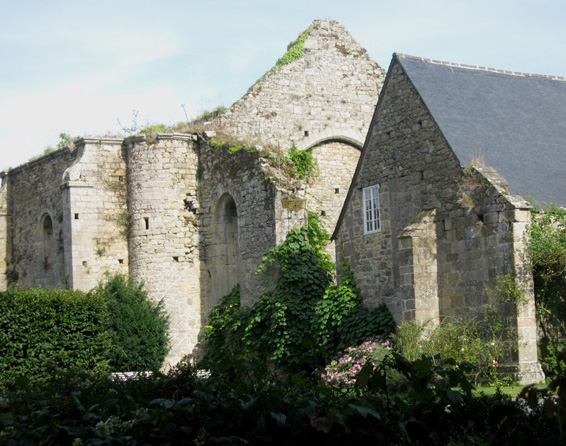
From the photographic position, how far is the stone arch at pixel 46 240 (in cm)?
2506

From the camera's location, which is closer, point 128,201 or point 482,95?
point 482,95

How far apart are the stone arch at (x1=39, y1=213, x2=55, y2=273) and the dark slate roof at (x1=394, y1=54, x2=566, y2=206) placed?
13.0 metres

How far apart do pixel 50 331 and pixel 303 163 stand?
24.5ft

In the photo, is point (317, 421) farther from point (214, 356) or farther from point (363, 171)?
point (214, 356)

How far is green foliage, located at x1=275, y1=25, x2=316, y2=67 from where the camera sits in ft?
76.0

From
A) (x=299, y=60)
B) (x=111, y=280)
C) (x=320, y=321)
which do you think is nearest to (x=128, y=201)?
(x=111, y=280)

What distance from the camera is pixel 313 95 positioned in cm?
2328

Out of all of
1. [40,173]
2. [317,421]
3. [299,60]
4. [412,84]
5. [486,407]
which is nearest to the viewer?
[317,421]

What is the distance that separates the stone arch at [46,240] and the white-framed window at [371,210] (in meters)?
11.5

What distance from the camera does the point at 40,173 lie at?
82.6ft

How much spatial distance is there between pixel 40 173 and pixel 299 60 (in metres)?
8.42

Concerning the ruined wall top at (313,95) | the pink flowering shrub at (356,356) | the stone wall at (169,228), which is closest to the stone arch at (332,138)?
the ruined wall top at (313,95)

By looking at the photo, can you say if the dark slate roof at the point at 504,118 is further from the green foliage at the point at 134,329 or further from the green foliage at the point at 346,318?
the green foliage at the point at 134,329

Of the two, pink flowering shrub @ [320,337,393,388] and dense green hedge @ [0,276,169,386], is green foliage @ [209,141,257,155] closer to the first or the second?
dense green hedge @ [0,276,169,386]
